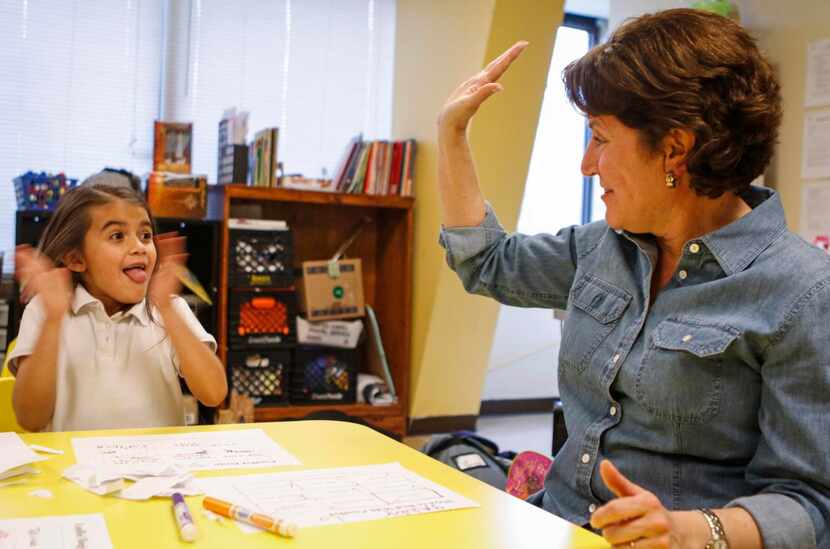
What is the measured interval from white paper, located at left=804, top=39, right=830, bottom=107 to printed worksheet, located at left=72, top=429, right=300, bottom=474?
2.58 metres

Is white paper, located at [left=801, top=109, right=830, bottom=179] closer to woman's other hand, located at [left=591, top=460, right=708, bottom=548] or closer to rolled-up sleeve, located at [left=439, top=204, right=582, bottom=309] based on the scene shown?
rolled-up sleeve, located at [left=439, top=204, right=582, bottom=309]

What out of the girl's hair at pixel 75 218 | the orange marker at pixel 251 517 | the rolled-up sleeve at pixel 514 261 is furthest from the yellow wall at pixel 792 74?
the orange marker at pixel 251 517

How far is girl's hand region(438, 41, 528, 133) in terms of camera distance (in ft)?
4.25

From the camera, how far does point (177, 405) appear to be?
1.74 meters

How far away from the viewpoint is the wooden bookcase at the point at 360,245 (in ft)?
12.5

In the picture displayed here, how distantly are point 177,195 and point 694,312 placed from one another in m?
2.94

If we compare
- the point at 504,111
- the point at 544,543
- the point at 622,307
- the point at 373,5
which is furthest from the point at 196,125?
the point at 544,543

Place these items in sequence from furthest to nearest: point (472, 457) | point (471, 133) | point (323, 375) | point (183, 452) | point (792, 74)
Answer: point (323, 375)
point (471, 133)
point (792, 74)
point (472, 457)
point (183, 452)

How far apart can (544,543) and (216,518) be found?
357mm

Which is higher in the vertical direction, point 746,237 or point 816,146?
point 816,146

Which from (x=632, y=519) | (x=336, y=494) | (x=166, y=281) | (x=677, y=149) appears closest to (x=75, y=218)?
(x=166, y=281)

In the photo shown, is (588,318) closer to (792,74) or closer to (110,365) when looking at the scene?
(110,365)

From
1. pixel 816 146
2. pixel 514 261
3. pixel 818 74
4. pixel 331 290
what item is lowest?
pixel 331 290

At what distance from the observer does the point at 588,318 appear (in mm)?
1253
